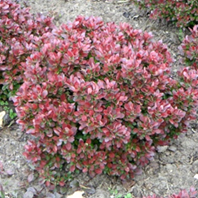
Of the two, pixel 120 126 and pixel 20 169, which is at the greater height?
pixel 120 126

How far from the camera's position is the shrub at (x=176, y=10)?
3.93 m

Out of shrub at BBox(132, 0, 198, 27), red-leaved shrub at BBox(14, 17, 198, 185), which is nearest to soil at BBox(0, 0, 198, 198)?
red-leaved shrub at BBox(14, 17, 198, 185)

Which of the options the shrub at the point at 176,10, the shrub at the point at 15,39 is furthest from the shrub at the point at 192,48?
the shrub at the point at 15,39

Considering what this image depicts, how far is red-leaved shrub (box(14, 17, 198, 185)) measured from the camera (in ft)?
8.45

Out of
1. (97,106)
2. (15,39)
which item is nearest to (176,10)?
(15,39)

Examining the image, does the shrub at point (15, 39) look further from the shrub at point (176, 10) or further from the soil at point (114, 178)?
the shrub at point (176, 10)

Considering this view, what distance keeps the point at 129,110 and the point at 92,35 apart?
822 millimetres

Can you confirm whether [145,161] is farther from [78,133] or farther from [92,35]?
[92,35]

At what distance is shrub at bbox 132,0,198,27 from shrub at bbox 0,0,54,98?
118 centimetres

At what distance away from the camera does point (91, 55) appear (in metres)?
2.93

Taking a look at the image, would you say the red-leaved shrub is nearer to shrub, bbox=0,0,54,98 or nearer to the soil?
the soil

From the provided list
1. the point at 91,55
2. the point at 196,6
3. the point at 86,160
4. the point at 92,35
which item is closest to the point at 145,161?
the point at 86,160

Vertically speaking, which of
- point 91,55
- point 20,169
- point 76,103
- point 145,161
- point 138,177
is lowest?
point 20,169

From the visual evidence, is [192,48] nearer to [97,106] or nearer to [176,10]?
[176,10]
